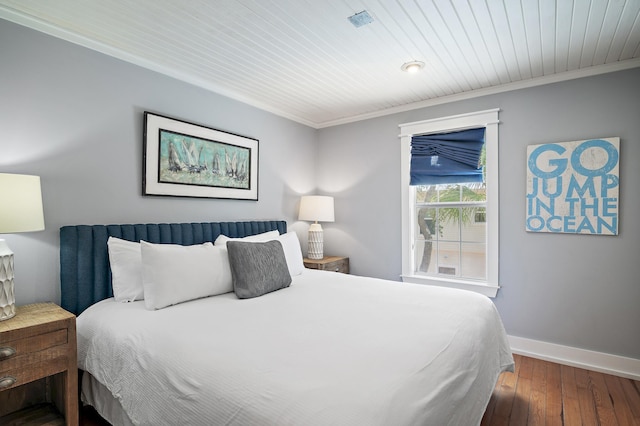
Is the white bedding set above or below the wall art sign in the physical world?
below

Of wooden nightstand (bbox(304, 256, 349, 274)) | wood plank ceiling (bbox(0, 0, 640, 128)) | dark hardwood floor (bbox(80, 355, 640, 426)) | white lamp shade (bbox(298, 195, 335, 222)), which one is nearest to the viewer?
wood plank ceiling (bbox(0, 0, 640, 128))

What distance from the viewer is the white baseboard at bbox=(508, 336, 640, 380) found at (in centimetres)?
258

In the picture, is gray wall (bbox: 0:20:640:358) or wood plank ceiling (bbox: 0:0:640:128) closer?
wood plank ceiling (bbox: 0:0:640:128)

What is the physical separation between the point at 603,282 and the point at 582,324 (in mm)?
402

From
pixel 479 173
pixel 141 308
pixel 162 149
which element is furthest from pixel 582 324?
pixel 162 149

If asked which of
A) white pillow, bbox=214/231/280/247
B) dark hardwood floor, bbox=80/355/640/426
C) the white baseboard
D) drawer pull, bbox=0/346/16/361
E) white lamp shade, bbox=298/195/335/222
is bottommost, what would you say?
dark hardwood floor, bbox=80/355/640/426

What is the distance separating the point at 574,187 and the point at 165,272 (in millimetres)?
3295

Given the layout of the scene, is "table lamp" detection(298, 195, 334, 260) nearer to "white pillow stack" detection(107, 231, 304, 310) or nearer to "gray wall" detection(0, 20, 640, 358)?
"gray wall" detection(0, 20, 640, 358)

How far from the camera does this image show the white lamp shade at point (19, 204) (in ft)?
5.22

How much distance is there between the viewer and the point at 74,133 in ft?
7.22

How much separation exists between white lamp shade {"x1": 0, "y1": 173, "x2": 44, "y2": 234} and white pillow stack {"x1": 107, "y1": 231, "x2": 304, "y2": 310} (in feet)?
1.72

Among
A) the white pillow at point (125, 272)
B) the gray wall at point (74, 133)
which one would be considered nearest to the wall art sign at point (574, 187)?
the gray wall at point (74, 133)

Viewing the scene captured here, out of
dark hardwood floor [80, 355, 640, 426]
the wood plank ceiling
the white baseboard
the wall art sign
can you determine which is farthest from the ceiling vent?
the white baseboard

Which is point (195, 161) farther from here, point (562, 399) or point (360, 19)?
point (562, 399)
